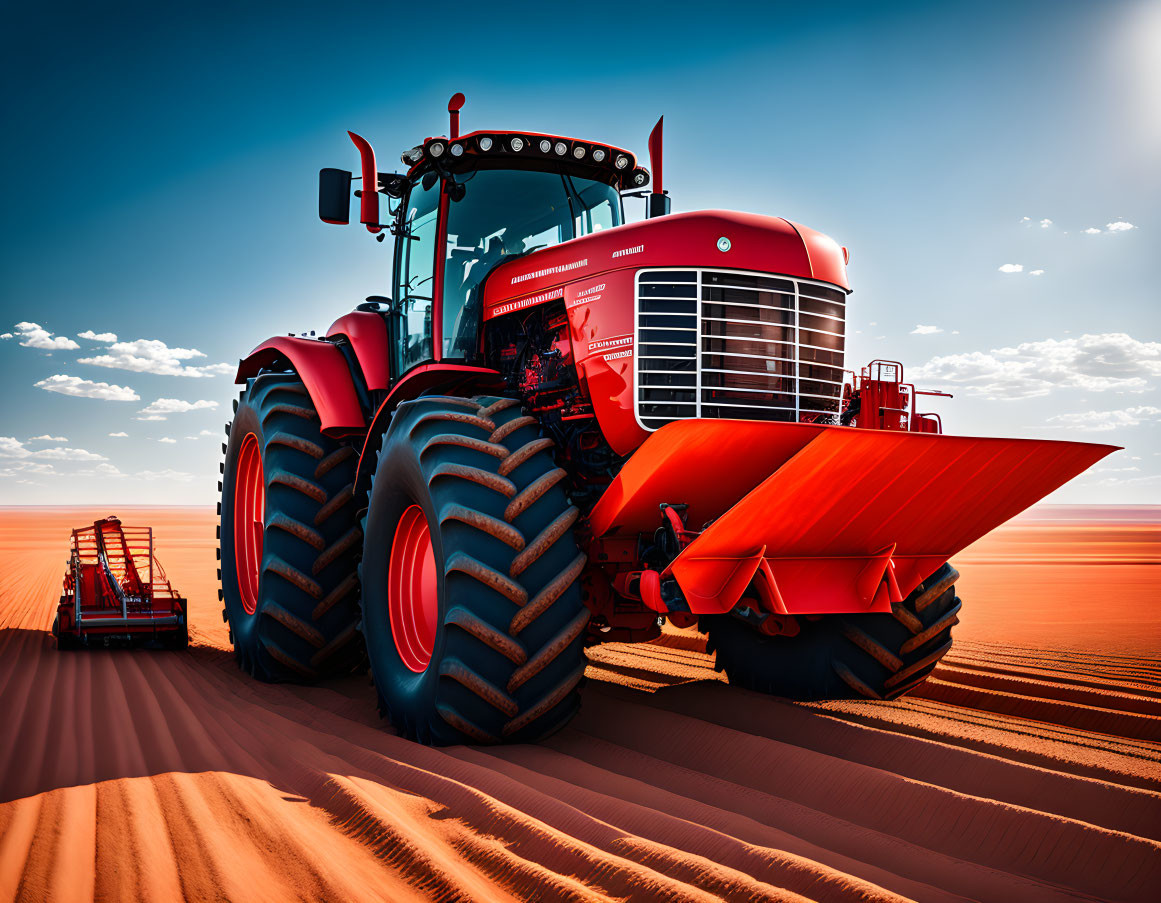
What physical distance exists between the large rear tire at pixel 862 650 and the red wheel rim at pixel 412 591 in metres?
1.70

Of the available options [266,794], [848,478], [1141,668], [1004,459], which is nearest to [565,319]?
[848,478]

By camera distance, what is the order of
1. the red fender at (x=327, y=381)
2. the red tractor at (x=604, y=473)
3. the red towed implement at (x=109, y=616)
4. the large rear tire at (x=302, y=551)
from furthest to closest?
the red towed implement at (x=109, y=616)
the red fender at (x=327, y=381)
the large rear tire at (x=302, y=551)
the red tractor at (x=604, y=473)

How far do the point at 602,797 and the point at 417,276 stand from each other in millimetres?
3436

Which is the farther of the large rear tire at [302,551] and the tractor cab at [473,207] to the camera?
the large rear tire at [302,551]

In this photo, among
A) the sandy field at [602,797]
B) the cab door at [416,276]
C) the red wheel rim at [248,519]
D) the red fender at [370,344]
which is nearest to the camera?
the sandy field at [602,797]

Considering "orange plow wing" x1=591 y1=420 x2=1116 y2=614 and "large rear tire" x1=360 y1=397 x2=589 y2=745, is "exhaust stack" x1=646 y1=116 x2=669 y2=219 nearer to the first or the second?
"large rear tire" x1=360 y1=397 x2=589 y2=745

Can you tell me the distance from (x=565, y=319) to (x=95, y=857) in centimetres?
298

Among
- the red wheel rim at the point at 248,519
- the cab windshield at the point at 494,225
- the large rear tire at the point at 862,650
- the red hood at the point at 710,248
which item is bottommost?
the large rear tire at the point at 862,650

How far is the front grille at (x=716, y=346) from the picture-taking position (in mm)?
4145

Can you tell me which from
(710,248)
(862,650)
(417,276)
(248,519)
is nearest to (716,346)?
(710,248)

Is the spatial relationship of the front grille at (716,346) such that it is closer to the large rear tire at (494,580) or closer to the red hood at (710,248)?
the red hood at (710,248)

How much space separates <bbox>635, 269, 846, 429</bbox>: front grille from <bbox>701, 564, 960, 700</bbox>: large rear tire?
1.50 meters

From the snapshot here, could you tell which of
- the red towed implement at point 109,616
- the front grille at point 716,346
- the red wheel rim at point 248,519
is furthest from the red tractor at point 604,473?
the red towed implement at point 109,616

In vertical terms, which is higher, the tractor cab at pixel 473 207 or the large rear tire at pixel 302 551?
the tractor cab at pixel 473 207
